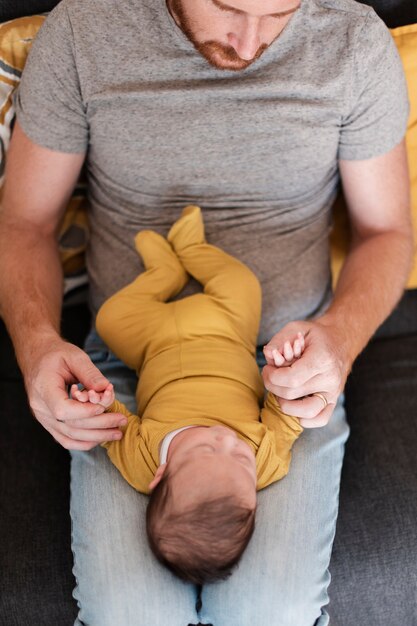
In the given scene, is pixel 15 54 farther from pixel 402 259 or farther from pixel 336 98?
pixel 402 259

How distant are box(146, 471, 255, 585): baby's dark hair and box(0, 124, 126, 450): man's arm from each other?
159mm

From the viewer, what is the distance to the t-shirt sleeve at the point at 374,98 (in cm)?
136

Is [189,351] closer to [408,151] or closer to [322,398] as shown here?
[322,398]

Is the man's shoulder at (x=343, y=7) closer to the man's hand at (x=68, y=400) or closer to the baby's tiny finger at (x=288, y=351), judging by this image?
the baby's tiny finger at (x=288, y=351)

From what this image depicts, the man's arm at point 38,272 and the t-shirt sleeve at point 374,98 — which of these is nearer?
the man's arm at point 38,272

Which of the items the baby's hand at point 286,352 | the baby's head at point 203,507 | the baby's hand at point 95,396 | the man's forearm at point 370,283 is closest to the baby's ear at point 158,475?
the baby's head at point 203,507

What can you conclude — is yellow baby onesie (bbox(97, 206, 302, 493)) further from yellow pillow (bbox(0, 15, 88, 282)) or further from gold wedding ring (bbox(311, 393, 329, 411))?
yellow pillow (bbox(0, 15, 88, 282))

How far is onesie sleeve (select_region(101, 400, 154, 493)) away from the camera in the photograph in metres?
1.21

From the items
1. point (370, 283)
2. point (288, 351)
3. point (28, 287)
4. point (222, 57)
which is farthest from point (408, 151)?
point (28, 287)

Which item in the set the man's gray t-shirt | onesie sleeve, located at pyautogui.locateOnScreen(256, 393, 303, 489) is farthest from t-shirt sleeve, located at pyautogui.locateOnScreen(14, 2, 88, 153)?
onesie sleeve, located at pyautogui.locateOnScreen(256, 393, 303, 489)

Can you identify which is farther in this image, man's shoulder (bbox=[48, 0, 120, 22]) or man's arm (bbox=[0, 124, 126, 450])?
man's shoulder (bbox=[48, 0, 120, 22])

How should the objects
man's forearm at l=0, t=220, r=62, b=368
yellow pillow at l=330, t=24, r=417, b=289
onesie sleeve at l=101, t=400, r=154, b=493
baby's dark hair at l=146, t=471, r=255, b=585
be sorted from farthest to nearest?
yellow pillow at l=330, t=24, r=417, b=289 < man's forearm at l=0, t=220, r=62, b=368 < onesie sleeve at l=101, t=400, r=154, b=493 < baby's dark hair at l=146, t=471, r=255, b=585

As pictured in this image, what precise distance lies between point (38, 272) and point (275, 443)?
57 cm

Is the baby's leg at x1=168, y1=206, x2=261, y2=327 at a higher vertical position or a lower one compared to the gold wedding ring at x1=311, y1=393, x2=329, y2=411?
higher
